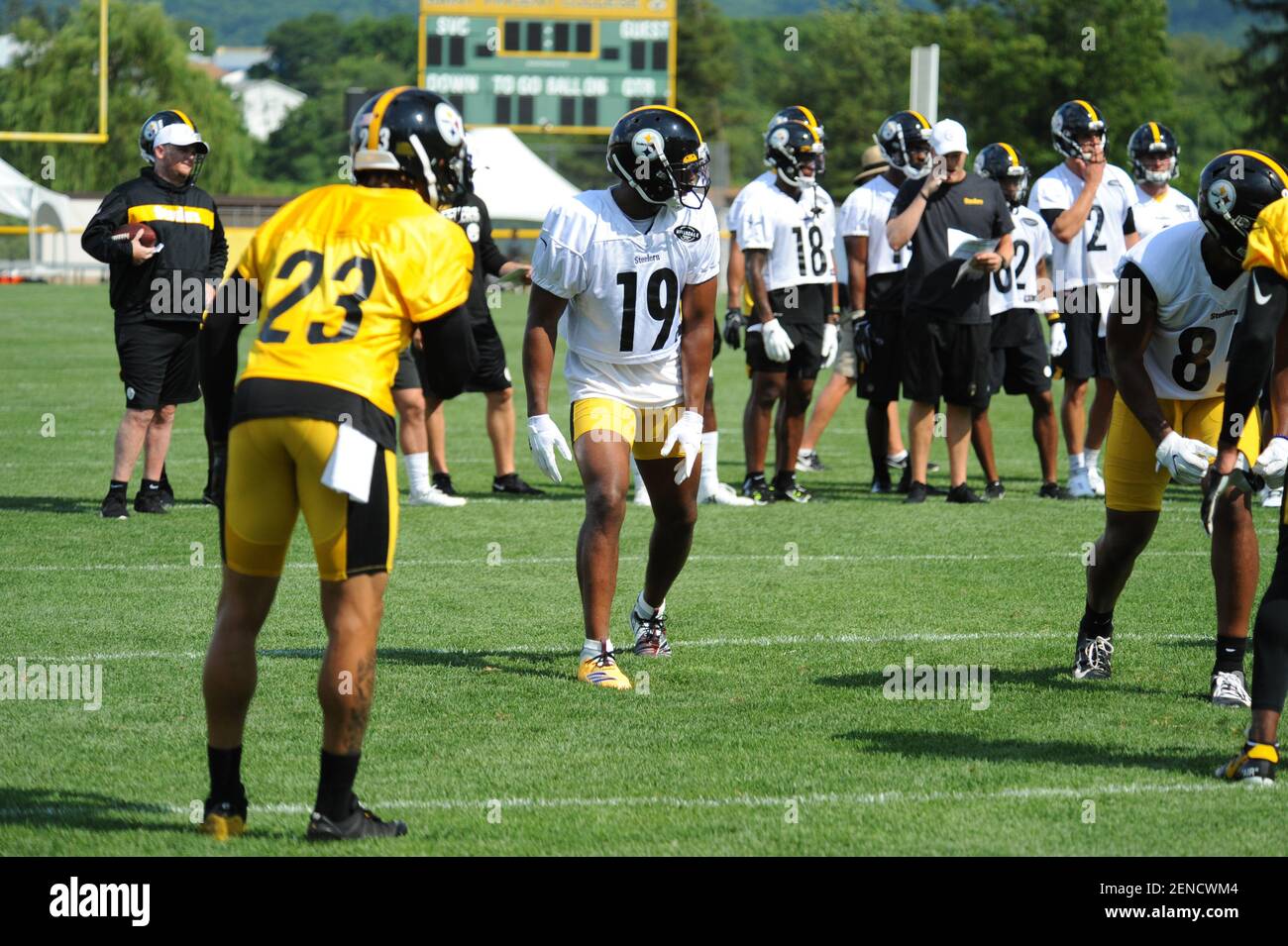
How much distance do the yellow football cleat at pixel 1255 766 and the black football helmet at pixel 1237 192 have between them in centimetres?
155

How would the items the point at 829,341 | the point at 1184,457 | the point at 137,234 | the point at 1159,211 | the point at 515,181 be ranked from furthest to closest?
the point at 515,181, the point at 829,341, the point at 1159,211, the point at 137,234, the point at 1184,457

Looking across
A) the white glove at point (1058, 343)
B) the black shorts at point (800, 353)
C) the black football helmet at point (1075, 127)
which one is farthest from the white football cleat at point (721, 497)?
the black football helmet at point (1075, 127)

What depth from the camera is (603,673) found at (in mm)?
6508

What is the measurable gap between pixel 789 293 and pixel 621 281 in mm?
5129

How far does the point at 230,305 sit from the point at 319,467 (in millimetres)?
615

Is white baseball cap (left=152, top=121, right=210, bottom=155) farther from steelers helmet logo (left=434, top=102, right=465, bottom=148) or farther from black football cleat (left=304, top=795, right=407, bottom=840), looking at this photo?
black football cleat (left=304, top=795, right=407, bottom=840)

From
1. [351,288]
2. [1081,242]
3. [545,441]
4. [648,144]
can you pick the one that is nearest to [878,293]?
[1081,242]

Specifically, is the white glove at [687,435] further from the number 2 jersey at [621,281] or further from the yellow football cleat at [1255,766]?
the yellow football cleat at [1255,766]

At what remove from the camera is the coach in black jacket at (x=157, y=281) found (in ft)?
33.9

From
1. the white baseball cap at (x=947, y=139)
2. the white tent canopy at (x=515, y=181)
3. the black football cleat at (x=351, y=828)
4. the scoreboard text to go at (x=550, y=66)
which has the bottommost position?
the black football cleat at (x=351, y=828)

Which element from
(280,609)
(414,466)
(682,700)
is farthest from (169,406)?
(682,700)

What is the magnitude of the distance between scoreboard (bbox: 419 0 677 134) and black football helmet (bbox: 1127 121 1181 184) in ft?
85.9

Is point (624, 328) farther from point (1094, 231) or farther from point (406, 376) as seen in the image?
point (1094, 231)

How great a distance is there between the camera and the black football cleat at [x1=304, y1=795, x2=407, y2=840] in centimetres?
455
